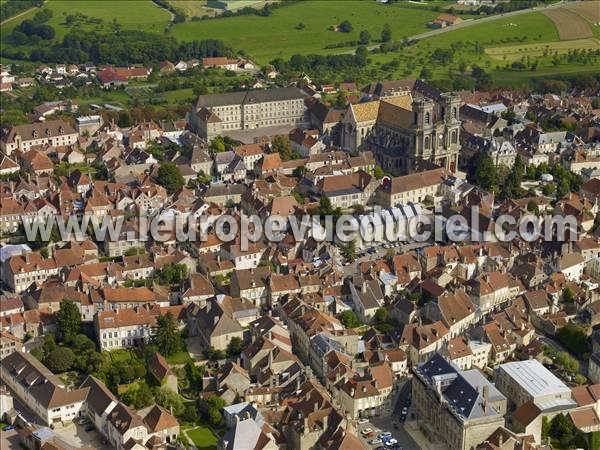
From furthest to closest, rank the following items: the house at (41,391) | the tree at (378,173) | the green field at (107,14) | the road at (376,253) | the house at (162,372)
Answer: the green field at (107,14) < the tree at (378,173) < the road at (376,253) < the house at (162,372) < the house at (41,391)

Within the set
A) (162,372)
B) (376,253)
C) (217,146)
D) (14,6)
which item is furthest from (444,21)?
(162,372)

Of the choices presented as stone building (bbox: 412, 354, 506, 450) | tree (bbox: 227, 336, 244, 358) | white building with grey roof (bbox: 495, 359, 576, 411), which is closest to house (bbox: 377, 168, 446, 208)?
tree (bbox: 227, 336, 244, 358)

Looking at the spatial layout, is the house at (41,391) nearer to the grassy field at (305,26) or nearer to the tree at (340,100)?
the tree at (340,100)

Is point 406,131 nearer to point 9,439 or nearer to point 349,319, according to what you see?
point 349,319

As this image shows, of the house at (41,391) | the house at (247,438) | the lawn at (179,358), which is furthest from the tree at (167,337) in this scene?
the house at (247,438)

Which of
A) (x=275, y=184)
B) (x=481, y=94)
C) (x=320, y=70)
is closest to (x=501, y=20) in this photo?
(x=320, y=70)

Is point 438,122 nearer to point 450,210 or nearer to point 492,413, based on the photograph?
point 450,210
